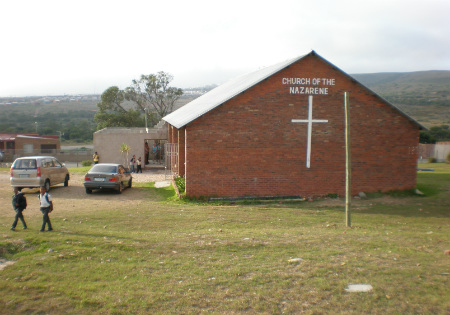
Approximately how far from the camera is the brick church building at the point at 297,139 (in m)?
15.9

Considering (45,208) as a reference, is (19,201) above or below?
above

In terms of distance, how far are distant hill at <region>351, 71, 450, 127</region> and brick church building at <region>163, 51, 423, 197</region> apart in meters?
30.7

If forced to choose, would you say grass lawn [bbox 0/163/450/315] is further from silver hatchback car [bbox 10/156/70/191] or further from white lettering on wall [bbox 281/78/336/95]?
white lettering on wall [bbox 281/78/336/95]

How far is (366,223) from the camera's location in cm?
1171

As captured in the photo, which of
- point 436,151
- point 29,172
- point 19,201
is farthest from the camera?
point 436,151

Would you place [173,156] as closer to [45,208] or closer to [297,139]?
[297,139]

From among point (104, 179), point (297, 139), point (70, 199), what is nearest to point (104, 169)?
point (104, 179)

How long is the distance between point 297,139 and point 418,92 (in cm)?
10761

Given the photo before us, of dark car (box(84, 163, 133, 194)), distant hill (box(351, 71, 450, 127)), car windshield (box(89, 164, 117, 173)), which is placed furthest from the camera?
distant hill (box(351, 71, 450, 127))

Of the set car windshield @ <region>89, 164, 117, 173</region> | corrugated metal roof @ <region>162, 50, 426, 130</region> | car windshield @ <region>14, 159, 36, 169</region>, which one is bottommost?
car windshield @ <region>89, 164, 117, 173</region>

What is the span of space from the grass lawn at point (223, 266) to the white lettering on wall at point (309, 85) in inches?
249

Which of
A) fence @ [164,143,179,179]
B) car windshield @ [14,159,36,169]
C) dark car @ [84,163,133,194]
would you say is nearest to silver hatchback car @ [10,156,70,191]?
car windshield @ [14,159,36,169]

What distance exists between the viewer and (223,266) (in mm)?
6934

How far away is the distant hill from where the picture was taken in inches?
3035
